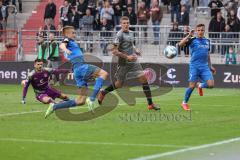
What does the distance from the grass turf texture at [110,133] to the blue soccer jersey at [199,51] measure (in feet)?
3.93

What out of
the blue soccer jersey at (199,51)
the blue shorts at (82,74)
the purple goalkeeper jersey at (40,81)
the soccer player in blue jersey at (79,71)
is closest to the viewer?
the soccer player in blue jersey at (79,71)

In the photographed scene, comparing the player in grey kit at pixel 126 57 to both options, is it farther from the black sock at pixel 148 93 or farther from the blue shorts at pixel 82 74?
the blue shorts at pixel 82 74

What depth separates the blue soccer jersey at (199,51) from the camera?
2017 centimetres

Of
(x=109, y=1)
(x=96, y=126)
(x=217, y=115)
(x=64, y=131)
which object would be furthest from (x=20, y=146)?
(x=109, y=1)

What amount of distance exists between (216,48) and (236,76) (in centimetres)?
241

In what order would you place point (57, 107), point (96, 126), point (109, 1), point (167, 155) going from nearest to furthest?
point (167, 155) → point (96, 126) → point (57, 107) → point (109, 1)

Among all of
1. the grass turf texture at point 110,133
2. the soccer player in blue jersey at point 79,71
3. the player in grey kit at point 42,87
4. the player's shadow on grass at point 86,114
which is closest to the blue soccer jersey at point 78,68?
the soccer player in blue jersey at point 79,71

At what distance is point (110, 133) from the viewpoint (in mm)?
14609

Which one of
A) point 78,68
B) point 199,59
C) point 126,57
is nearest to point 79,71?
point 78,68

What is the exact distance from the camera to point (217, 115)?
18.3 meters

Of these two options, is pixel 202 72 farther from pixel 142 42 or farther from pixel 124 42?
pixel 142 42

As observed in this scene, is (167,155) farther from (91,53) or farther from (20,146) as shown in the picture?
(91,53)

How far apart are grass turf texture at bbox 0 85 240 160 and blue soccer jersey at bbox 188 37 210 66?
120 cm

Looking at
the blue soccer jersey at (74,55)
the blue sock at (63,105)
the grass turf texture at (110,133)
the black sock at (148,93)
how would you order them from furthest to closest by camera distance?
the black sock at (148,93) < the blue soccer jersey at (74,55) < the blue sock at (63,105) < the grass turf texture at (110,133)
